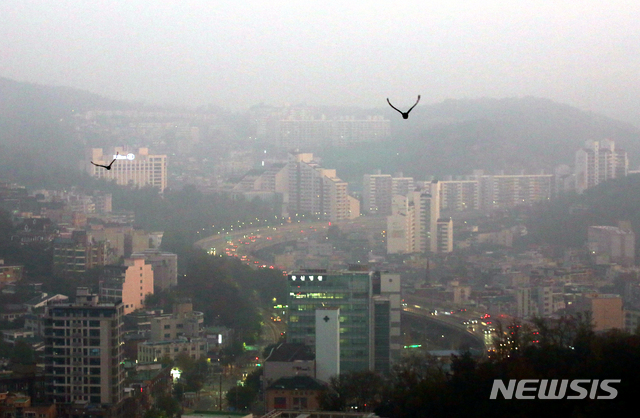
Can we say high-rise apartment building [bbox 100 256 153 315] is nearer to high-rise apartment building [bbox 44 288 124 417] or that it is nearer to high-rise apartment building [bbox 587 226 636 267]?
high-rise apartment building [bbox 44 288 124 417]

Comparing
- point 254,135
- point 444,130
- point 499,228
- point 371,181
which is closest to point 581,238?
point 499,228

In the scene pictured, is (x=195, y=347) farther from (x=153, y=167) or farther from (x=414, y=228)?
(x=153, y=167)

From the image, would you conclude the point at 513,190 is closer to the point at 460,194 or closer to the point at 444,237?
the point at 460,194

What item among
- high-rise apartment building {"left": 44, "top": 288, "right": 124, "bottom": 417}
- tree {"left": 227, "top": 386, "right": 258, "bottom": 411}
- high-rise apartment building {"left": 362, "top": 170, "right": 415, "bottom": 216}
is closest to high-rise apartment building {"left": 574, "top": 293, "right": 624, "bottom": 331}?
tree {"left": 227, "top": 386, "right": 258, "bottom": 411}

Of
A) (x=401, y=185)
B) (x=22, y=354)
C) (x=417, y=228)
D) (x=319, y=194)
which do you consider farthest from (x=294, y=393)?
(x=401, y=185)

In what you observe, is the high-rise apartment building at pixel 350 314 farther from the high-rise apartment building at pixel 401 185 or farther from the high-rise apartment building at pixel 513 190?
the high-rise apartment building at pixel 513 190

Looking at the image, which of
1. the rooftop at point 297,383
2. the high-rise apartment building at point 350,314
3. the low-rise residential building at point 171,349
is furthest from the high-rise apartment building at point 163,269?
the rooftop at point 297,383

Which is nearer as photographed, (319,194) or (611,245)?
(611,245)
